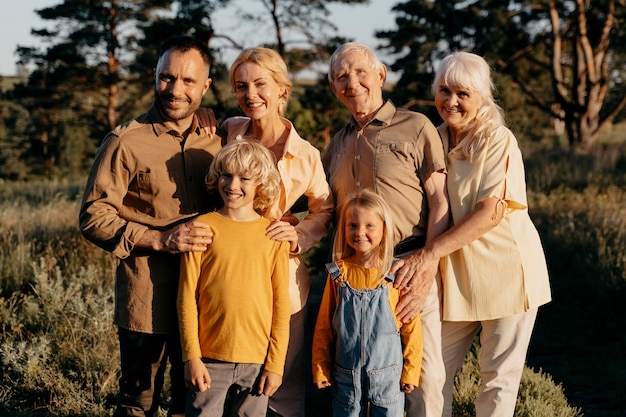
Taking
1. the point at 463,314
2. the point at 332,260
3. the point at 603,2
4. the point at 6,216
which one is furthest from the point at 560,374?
the point at 603,2

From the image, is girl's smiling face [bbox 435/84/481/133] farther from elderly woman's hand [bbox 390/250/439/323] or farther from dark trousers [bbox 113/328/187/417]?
dark trousers [bbox 113/328/187/417]

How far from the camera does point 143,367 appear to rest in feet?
10.4

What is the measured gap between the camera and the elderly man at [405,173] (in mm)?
3254

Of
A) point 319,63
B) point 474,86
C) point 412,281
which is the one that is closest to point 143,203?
point 412,281

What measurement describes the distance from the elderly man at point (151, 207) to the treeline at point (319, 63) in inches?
520

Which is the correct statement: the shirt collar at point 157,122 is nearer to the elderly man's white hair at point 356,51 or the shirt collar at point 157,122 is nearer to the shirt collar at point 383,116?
the elderly man's white hair at point 356,51

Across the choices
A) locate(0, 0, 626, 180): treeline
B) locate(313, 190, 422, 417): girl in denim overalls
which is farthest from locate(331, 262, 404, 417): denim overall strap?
locate(0, 0, 626, 180): treeline

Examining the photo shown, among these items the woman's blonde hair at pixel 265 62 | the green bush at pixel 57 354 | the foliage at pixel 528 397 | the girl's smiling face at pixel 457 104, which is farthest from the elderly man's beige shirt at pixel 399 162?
the green bush at pixel 57 354

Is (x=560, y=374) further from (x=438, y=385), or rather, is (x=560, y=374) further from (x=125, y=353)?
(x=125, y=353)

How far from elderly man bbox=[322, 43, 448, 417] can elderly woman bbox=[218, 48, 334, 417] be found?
202 mm

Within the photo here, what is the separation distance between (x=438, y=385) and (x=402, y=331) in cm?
35

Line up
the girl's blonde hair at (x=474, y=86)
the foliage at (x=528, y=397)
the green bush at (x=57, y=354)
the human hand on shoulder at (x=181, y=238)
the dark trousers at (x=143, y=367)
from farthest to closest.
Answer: the green bush at (x=57, y=354)
the foliage at (x=528, y=397)
the girl's blonde hair at (x=474, y=86)
the dark trousers at (x=143, y=367)
the human hand on shoulder at (x=181, y=238)

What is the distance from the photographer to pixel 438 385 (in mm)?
3316

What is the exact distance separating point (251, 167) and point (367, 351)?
101 centimetres
